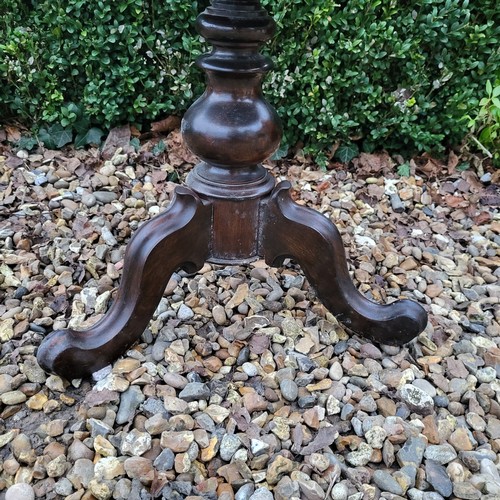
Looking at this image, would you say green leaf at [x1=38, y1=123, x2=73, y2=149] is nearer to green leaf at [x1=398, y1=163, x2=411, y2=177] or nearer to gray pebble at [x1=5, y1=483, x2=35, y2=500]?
green leaf at [x1=398, y1=163, x2=411, y2=177]

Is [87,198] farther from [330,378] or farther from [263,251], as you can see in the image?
[330,378]

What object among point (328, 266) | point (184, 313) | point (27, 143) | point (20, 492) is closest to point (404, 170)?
point (328, 266)

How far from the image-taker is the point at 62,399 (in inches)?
47.7

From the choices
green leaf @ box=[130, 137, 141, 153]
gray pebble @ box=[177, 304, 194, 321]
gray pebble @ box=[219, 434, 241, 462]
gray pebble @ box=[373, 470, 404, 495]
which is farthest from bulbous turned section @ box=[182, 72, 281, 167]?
green leaf @ box=[130, 137, 141, 153]

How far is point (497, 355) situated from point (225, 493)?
29.9 inches

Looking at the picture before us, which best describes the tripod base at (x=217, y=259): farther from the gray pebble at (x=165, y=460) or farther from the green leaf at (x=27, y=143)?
the green leaf at (x=27, y=143)

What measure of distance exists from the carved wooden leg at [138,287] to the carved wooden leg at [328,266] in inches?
6.1

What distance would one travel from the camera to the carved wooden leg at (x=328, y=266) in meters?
1.29

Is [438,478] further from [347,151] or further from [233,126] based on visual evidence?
[347,151]

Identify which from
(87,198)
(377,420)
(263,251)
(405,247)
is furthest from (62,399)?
(405,247)

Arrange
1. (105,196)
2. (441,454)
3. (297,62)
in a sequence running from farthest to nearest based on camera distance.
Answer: (297,62) < (105,196) < (441,454)

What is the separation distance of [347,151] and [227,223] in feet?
3.93

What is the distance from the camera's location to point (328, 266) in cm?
133

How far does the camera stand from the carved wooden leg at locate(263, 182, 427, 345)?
1291 millimetres
